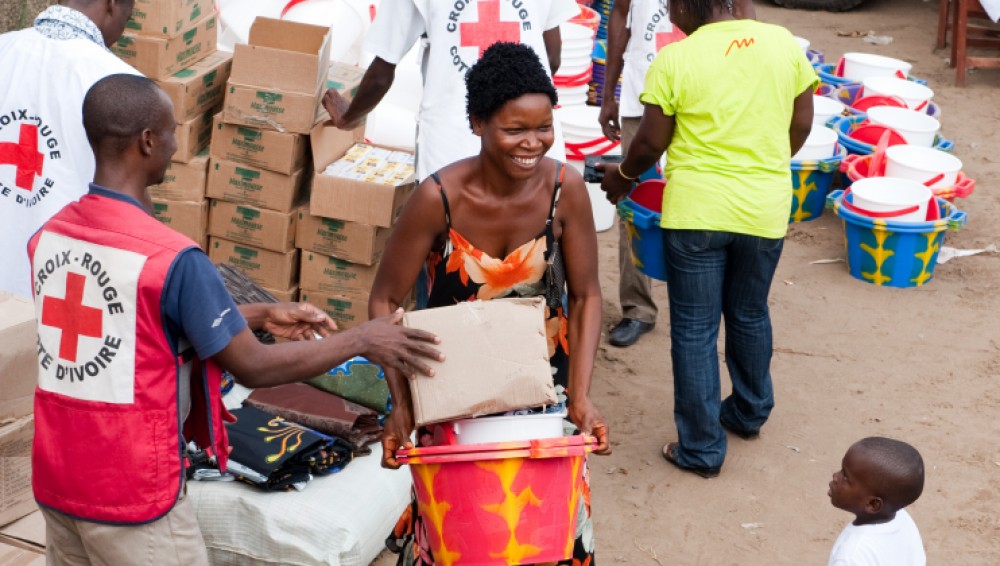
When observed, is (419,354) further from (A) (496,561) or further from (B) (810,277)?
(B) (810,277)

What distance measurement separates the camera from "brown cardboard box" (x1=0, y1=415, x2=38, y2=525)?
351cm

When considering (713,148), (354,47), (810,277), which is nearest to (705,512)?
(713,148)

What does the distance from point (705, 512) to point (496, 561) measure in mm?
1984

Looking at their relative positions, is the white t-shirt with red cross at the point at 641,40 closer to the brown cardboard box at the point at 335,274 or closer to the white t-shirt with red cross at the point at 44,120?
the brown cardboard box at the point at 335,274

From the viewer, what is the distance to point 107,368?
2363 mm

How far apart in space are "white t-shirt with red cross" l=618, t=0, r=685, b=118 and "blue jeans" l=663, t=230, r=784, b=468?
1313mm

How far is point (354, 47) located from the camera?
6590mm

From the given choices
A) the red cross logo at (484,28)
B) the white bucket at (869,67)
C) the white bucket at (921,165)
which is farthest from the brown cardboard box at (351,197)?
the white bucket at (869,67)

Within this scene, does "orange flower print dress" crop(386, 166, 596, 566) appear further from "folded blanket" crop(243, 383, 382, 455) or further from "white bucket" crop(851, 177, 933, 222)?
"white bucket" crop(851, 177, 933, 222)

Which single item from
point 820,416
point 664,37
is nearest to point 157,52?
point 664,37

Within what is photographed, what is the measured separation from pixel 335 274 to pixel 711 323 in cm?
178

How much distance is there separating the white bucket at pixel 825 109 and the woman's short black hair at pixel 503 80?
4.94 meters

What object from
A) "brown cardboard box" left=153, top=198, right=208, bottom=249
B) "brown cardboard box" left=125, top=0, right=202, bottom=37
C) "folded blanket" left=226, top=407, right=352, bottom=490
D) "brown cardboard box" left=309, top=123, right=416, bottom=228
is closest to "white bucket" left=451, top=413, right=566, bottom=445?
"folded blanket" left=226, top=407, right=352, bottom=490

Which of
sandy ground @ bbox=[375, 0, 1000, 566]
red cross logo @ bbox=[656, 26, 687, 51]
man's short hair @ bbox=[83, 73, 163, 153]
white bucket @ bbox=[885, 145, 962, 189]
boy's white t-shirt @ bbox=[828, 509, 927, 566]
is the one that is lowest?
sandy ground @ bbox=[375, 0, 1000, 566]
